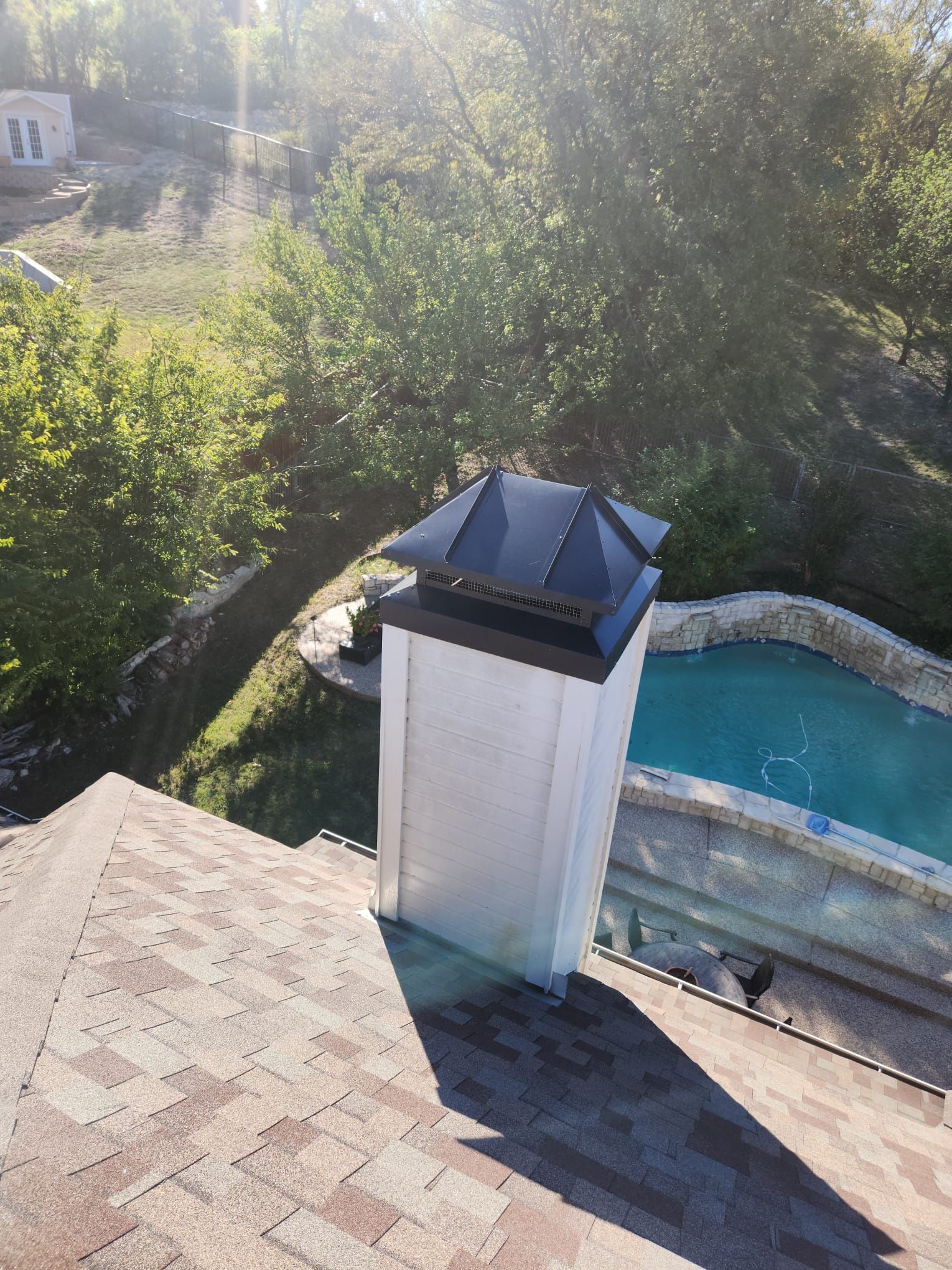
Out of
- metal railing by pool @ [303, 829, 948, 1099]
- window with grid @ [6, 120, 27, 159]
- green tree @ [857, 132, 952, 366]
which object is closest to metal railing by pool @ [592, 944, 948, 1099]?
metal railing by pool @ [303, 829, 948, 1099]

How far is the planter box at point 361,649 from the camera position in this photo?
1249cm

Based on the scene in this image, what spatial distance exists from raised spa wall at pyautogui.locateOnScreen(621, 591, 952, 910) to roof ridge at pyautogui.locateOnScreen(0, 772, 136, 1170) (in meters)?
7.13

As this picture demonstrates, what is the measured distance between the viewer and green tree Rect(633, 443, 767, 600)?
14344 mm

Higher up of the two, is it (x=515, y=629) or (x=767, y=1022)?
(x=515, y=629)

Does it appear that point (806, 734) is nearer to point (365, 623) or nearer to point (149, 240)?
point (365, 623)

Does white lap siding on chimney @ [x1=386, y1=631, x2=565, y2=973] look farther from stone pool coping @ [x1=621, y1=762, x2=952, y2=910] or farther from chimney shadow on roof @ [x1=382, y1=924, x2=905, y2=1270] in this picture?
stone pool coping @ [x1=621, y1=762, x2=952, y2=910]

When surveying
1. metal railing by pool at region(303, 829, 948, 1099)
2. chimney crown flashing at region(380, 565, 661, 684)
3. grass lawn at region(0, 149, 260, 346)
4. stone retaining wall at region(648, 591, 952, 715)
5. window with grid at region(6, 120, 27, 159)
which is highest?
window with grid at region(6, 120, 27, 159)

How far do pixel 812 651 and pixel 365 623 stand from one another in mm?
→ 8888

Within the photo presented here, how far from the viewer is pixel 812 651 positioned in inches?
596

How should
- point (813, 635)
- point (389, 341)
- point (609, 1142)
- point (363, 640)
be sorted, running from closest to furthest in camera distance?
point (609, 1142)
point (363, 640)
point (813, 635)
point (389, 341)

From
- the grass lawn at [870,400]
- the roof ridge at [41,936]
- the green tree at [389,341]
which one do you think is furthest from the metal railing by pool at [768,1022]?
the grass lawn at [870,400]

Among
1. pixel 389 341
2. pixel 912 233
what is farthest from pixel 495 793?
pixel 912 233

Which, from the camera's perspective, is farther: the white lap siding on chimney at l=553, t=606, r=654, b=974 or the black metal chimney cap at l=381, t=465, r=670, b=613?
the white lap siding on chimney at l=553, t=606, r=654, b=974

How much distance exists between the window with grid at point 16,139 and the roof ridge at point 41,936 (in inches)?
1621
